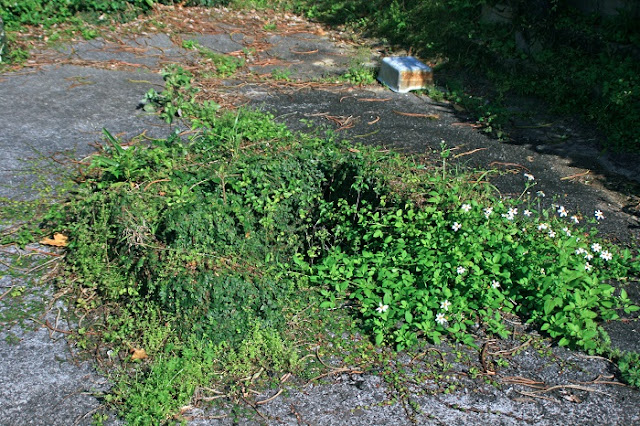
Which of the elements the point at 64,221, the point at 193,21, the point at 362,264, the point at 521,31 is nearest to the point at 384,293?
the point at 362,264

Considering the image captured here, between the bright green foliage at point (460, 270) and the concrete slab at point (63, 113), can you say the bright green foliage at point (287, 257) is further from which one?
the concrete slab at point (63, 113)

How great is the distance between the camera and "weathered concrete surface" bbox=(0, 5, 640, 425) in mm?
2910

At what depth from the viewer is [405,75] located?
6.52m

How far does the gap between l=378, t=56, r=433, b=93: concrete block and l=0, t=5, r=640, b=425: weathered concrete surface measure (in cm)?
17

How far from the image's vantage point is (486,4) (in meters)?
7.38

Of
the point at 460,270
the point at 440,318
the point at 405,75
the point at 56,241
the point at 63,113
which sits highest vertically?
the point at 405,75

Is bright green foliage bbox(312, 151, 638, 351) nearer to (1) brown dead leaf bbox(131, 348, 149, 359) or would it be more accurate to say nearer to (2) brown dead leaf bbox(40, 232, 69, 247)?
(1) brown dead leaf bbox(131, 348, 149, 359)

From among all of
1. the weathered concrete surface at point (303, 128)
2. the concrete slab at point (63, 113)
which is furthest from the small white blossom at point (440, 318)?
the concrete slab at point (63, 113)

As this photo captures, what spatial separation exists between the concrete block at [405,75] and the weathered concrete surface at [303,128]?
17 centimetres

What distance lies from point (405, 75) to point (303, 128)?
156 cm

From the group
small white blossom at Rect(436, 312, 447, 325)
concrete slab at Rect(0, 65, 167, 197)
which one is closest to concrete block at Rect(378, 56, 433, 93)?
concrete slab at Rect(0, 65, 167, 197)

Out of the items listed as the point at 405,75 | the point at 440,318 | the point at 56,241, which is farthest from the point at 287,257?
the point at 405,75

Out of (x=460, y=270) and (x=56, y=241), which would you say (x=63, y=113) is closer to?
(x=56, y=241)

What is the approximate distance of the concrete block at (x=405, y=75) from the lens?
6.53m
